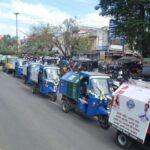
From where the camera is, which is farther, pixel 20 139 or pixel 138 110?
pixel 20 139

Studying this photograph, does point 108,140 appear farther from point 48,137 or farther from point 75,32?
point 75,32

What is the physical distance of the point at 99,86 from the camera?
1393 centimetres

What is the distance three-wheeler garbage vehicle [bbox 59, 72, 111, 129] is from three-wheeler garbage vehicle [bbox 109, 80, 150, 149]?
2116 mm

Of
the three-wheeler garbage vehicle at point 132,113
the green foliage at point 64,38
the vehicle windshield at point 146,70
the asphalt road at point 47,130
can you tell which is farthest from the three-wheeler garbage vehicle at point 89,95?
the green foliage at point 64,38

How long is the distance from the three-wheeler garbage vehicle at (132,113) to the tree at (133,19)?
21544 mm

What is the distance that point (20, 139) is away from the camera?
10.5 metres

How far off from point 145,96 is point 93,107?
405 cm

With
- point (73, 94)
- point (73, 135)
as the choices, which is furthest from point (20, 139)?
point (73, 94)

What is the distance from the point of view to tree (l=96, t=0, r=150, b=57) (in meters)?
31.6

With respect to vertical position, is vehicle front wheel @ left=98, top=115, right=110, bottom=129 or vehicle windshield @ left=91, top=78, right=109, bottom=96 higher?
vehicle windshield @ left=91, top=78, right=109, bottom=96

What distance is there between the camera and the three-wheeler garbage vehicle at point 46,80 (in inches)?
766

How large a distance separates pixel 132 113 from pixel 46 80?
1061cm

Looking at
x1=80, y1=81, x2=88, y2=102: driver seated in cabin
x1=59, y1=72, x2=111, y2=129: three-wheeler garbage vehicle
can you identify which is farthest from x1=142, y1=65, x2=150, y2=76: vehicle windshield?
x1=80, y1=81, x2=88, y2=102: driver seated in cabin

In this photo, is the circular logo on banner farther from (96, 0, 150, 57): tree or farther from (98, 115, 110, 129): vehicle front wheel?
A: (96, 0, 150, 57): tree
